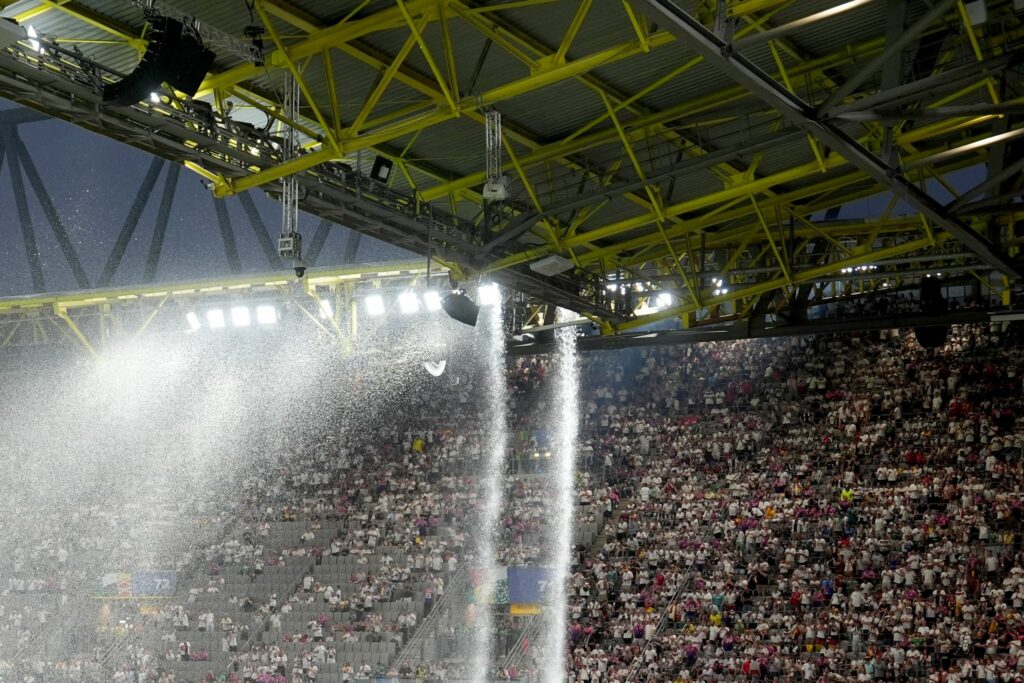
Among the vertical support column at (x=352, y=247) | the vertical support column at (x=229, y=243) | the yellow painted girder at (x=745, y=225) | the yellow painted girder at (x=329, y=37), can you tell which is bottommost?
the yellow painted girder at (x=329, y=37)

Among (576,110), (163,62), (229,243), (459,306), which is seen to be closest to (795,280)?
(576,110)

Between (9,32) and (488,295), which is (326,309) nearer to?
(488,295)

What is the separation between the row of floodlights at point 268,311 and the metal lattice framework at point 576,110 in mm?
9132

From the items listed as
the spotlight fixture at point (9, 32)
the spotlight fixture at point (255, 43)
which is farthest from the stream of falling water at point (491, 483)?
the spotlight fixture at point (9, 32)

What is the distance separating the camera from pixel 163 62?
1263 centimetres

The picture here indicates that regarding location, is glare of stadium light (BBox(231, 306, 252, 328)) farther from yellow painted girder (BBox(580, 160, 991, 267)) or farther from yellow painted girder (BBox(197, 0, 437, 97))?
yellow painted girder (BBox(197, 0, 437, 97))

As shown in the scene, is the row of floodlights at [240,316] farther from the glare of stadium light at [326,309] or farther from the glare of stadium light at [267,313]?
the glare of stadium light at [326,309]

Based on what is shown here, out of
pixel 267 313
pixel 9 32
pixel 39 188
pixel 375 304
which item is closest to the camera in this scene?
pixel 9 32

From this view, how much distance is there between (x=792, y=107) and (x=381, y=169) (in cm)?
603

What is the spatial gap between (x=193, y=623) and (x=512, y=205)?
1491cm

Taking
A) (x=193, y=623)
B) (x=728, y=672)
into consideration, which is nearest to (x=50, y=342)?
(x=193, y=623)

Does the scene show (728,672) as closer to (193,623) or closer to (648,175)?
(648,175)

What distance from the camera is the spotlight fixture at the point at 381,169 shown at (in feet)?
59.4

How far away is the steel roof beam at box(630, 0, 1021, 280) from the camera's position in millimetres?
12312
